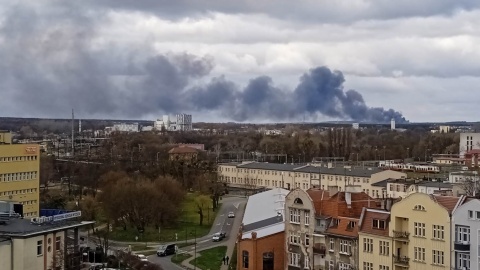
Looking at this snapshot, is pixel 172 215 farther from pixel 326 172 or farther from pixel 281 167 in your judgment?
pixel 281 167

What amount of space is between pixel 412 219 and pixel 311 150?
310 feet

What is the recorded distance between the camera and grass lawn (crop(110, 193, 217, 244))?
174 ft

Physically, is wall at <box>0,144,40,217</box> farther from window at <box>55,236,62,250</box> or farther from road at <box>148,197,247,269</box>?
window at <box>55,236,62,250</box>

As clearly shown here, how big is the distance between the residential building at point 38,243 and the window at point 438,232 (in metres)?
16.0

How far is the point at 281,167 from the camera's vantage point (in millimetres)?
86375

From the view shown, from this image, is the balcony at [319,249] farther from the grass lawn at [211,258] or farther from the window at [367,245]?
the grass lawn at [211,258]

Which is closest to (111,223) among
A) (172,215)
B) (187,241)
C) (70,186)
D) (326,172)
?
(172,215)

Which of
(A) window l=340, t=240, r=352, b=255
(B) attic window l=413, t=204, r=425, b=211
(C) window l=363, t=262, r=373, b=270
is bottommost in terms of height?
(C) window l=363, t=262, r=373, b=270

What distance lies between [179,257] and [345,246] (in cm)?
1423

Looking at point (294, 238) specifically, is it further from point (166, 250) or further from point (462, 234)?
point (166, 250)

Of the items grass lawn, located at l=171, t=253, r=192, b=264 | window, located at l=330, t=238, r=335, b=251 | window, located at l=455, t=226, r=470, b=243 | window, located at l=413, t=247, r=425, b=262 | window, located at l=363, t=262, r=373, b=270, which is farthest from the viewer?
grass lawn, located at l=171, t=253, r=192, b=264

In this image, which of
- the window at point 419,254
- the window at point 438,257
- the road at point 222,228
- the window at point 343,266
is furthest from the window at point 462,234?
the road at point 222,228

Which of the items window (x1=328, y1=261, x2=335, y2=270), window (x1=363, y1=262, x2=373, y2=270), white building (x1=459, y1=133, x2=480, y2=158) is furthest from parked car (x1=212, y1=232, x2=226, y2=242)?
white building (x1=459, y1=133, x2=480, y2=158)

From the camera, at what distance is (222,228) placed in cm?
5612
